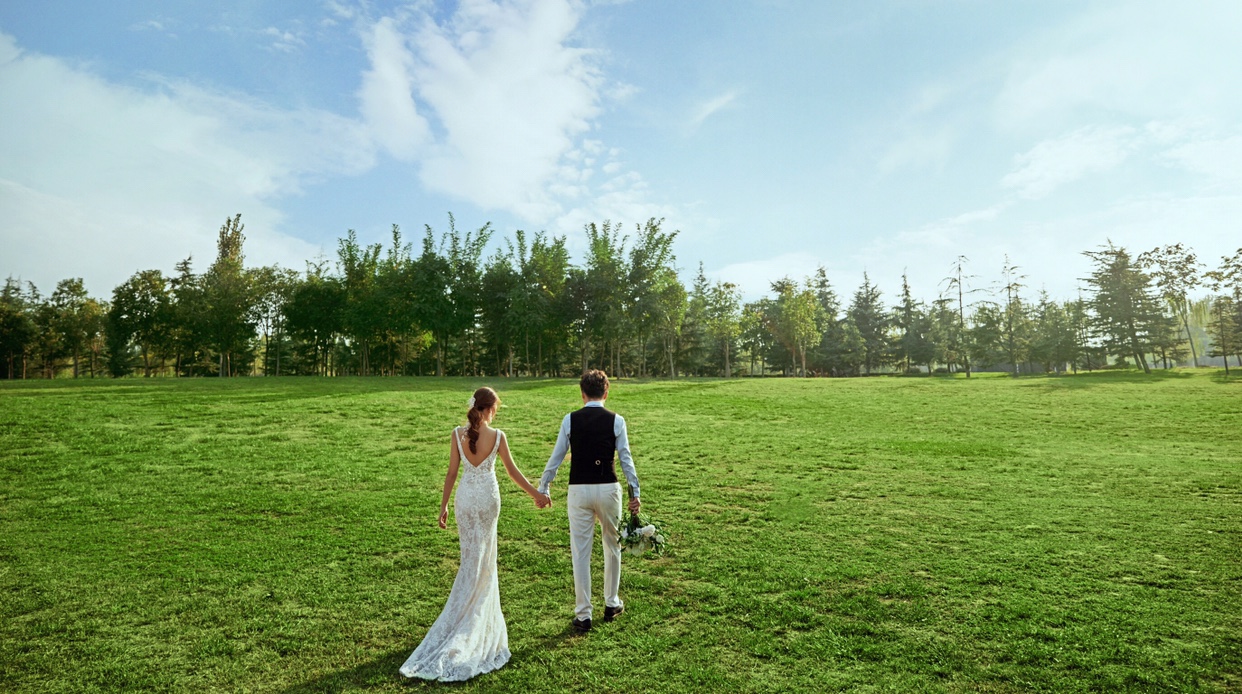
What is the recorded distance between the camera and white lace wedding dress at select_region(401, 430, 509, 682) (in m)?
5.67

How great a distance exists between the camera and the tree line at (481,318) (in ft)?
155

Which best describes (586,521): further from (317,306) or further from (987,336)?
(987,336)

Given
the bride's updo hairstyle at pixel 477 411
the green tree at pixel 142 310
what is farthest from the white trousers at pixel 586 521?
the green tree at pixel 142 310

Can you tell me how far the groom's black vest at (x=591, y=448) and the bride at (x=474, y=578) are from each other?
0.56m

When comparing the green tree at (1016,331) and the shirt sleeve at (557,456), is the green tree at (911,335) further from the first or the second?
the shirt sleeve at (557,456)

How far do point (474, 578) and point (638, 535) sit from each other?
1811 mm

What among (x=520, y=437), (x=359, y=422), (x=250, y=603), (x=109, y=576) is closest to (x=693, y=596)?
(x=250, y=603)

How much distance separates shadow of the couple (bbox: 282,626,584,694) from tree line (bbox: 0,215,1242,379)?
38.6 metres

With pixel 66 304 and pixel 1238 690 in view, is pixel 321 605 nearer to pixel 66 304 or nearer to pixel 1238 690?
pixel 1238 690

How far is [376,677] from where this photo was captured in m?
5.54

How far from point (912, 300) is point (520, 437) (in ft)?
227

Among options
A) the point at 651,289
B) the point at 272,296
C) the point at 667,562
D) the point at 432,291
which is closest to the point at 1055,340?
the point at 651,289

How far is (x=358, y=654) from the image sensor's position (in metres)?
6.08

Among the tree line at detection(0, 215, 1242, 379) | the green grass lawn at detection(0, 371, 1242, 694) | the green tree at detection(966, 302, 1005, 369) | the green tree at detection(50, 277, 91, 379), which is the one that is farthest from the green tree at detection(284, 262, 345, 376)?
the green tree at detection(966, 302, 1005, 369)
